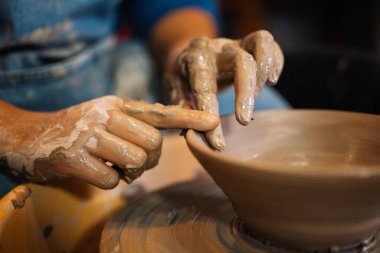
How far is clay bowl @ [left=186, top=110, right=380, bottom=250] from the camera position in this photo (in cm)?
66

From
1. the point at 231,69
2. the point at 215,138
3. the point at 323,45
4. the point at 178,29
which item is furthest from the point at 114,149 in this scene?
the point at 323,45

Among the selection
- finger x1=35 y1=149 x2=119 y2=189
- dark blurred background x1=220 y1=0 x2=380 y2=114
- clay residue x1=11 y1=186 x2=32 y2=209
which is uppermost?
finger x1=35 y1=149 x2=119 y2=189

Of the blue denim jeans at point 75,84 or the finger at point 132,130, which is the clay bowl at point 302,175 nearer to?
the finger at point 132,130

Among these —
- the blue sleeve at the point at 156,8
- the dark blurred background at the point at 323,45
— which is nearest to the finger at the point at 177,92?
the blue sleeve at the point at 156,8

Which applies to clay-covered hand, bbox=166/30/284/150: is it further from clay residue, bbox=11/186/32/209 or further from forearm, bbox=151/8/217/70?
forearm, bbox=151/8/217/70

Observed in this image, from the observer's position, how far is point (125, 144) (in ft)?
2.75

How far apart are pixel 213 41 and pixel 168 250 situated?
1.53 ft

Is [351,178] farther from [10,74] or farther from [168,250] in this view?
[10,74]

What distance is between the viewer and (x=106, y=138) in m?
0.83

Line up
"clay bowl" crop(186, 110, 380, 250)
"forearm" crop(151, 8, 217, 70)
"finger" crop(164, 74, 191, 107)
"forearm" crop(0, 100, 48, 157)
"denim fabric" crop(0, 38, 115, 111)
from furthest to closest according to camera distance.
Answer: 1. "forearm" crop(151, 8, 217, 70)
2. "denim fabric" crop(0, 38, 115, 111)
3. "finger" crop(164, 74, 191, 107)
4. "forearm" crop(0, 100, 48, 157)
5. "clay bowl" crop(186, 110, 380, 250)

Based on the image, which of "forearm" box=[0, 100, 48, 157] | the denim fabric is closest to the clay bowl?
"forearm" box=[0, 100, 48, 157]

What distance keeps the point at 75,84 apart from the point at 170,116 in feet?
2.19

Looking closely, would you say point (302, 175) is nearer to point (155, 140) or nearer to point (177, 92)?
point (155, 140)

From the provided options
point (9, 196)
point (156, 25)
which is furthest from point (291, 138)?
point (156, 25)
